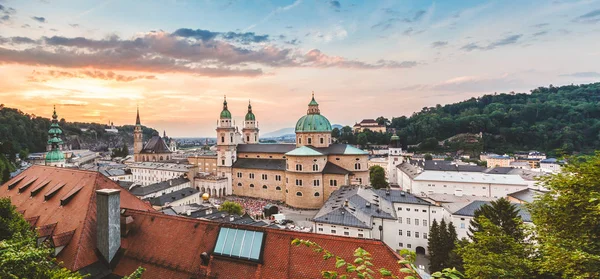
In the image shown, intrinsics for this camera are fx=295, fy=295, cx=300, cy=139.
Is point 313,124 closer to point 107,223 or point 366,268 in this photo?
point 107,223

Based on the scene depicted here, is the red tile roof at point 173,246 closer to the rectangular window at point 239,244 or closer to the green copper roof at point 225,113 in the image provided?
the rectangular window at point 239,244

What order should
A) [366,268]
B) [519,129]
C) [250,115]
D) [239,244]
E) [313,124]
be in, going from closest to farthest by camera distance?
1. [366,268]
2. [239,244]
3. [313,124]
4. [250,115]
5. [519,129]

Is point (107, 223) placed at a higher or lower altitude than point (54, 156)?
lower

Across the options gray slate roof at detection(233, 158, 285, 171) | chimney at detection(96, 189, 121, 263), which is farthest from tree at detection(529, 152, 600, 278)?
gray slate roof at detection(233, 158, 285, 171)

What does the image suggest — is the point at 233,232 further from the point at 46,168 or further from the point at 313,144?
the point at 313,144

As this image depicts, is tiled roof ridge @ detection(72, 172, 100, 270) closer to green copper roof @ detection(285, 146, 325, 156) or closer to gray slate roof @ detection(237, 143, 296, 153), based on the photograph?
green copper roof @ detection(285, 146, 325, 156)

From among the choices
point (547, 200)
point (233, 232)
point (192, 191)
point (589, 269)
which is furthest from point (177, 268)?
point (192, 191)

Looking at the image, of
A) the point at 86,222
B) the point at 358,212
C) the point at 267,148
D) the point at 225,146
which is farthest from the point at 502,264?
the point at 225,146
